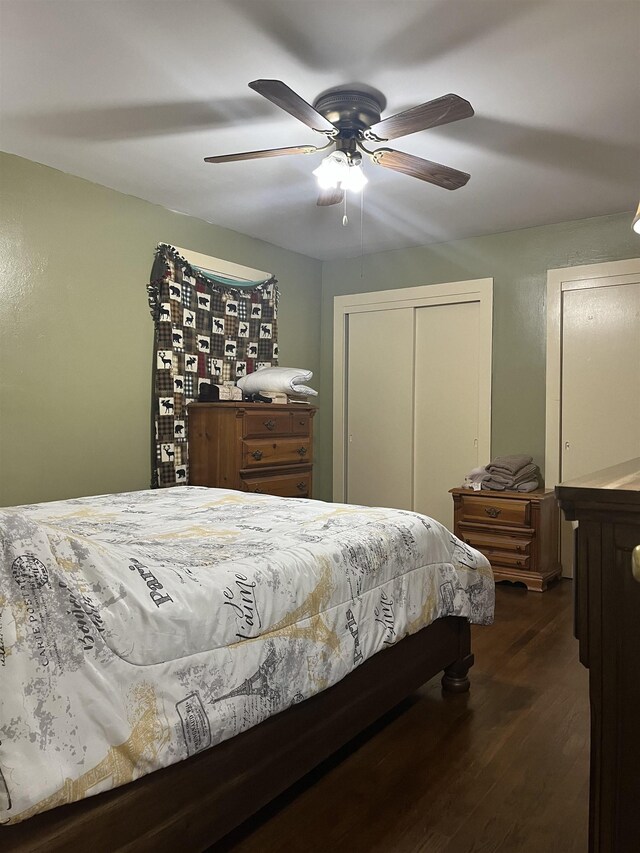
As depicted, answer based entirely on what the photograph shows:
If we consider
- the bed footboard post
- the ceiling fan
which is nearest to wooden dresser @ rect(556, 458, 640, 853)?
the bed footboard post

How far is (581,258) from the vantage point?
4301 mm

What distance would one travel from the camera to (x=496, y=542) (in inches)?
167

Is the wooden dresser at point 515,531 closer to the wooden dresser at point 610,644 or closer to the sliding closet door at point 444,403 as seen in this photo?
the sliding closet door at point 444,403

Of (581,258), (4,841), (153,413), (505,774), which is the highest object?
(581,258)

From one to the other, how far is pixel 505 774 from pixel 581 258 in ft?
11.3

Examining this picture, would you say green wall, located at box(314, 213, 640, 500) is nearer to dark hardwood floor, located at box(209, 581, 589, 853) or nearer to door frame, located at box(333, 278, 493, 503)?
door frame, located at box(333, 278, 493, 503)

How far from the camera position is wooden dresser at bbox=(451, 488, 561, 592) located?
13.5 ft

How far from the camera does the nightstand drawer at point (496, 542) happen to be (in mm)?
4152

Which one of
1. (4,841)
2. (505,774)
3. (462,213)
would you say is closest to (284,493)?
(462,213)

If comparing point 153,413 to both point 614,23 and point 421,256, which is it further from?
A: point 614,23

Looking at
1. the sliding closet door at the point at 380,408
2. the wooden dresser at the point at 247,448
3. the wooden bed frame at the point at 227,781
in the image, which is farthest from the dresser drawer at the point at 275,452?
the wooden bed frame at the point at 227,781

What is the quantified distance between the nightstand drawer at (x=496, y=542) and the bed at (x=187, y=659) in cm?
202

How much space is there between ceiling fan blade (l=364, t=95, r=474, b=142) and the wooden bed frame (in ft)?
6.08

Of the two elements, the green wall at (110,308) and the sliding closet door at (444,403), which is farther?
the sliding closet door at (444,403)
